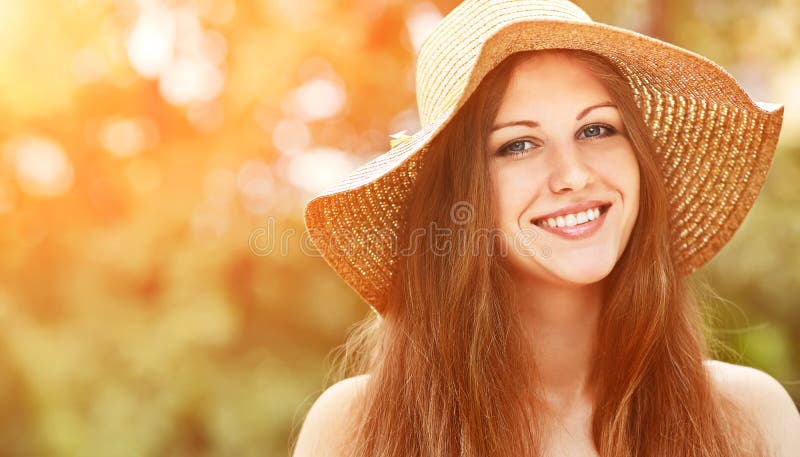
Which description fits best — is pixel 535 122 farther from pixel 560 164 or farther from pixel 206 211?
pixel 206 211

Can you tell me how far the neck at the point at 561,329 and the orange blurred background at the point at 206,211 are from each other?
1.32 m

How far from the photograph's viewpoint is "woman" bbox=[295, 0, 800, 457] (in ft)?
5.98

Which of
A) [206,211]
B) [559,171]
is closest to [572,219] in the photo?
[559,171]

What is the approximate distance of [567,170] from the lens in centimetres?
177

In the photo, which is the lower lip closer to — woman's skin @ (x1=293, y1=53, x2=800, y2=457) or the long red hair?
woman's skin @ (x1=293, y1=53, x2=800, y2=457)

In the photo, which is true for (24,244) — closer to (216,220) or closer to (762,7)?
(216,220)

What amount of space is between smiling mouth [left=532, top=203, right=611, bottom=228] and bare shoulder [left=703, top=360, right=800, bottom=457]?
505mm

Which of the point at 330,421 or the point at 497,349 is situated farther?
the point at 330,421

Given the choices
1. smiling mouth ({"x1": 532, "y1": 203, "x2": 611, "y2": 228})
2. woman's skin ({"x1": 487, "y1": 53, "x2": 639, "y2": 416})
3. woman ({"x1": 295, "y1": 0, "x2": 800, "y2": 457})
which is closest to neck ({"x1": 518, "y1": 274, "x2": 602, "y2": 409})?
woman ({"x1": 295, "y1": 0, "x2": 800, "y2": 457})

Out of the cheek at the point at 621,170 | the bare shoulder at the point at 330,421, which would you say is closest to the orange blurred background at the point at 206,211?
the bare shoulder at the point at 330,421

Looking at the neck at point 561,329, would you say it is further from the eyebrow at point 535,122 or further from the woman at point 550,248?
the eyebrow at point 535,122

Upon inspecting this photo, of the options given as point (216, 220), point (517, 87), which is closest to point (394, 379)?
point (517, 87)

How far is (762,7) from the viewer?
3.36 meters

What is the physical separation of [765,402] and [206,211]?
228cm
